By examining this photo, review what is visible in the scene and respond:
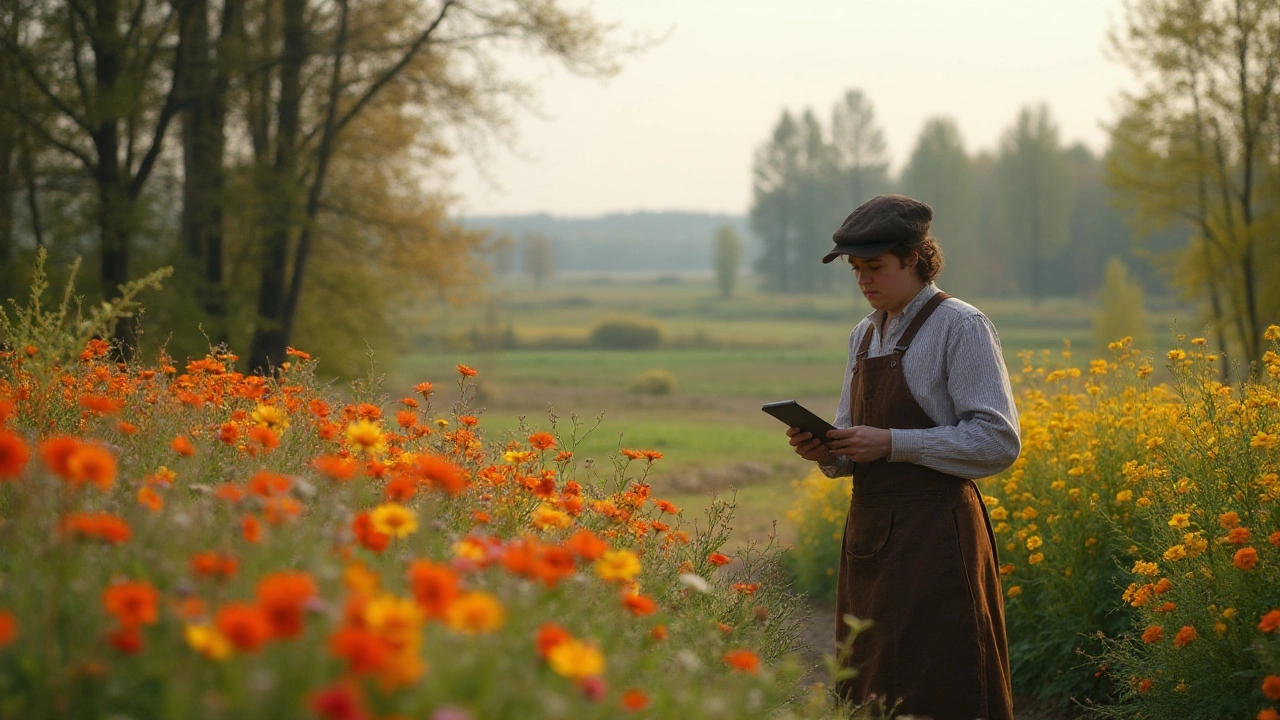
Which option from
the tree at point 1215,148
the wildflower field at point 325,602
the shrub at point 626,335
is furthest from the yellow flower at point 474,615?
the shrub at point 626,335

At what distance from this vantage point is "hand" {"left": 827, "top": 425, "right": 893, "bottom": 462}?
3.14m

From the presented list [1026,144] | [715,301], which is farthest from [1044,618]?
[715,301]

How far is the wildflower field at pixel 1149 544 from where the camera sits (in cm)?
361

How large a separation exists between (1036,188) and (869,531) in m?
58.6

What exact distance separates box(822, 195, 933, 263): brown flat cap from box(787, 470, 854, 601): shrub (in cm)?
503

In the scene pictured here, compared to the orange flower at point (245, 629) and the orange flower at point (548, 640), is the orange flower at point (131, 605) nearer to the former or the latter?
the orange flower at point (245, 629)

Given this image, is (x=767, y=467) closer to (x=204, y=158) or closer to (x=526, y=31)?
(x=526, y=31)

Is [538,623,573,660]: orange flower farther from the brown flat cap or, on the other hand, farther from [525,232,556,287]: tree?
[525,232,556,287]: tree

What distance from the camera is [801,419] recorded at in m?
3.30

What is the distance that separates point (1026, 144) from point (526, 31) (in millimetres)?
48495

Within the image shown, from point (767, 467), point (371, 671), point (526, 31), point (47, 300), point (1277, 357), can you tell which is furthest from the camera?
point (767, 467)

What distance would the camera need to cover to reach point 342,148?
52.9ft

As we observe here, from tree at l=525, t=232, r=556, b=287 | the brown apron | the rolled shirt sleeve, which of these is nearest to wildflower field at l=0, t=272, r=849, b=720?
the brown apron

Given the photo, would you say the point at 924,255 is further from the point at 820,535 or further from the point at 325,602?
the point at 820,535
